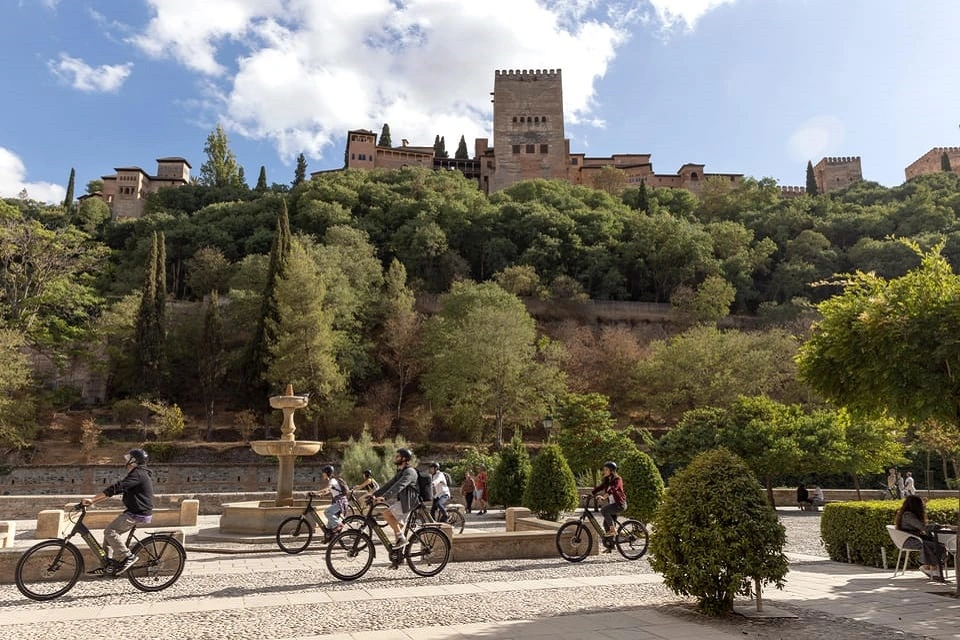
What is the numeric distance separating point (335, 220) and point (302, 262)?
17.9 metres

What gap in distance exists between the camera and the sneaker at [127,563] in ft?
25.5

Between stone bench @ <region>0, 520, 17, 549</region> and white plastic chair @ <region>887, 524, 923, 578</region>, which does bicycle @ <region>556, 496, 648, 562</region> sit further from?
stone bench @ <region>0, 520, 17, 549</region>

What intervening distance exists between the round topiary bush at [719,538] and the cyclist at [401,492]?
12.0 feet

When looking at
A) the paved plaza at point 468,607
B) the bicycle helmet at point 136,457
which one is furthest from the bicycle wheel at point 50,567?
the bicycle helmet at point 136,457

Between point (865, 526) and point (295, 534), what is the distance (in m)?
9.93

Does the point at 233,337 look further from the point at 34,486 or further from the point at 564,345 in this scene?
the point at 564,345

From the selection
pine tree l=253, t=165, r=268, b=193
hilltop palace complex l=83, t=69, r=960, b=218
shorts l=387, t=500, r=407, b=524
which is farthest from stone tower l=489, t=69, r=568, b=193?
shorts l=387, t=500, r=407, b=524

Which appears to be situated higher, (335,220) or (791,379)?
(335,220)

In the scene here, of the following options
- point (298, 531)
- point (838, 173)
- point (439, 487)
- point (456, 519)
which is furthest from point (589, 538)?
point (838, 173)

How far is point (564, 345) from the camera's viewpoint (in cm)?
4772

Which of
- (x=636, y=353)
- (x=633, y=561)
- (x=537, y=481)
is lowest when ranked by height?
(x=633, y=561)

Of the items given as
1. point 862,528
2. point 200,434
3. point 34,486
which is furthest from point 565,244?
point 862,528

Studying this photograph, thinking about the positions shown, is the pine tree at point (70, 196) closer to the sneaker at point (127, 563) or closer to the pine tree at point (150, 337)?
the pine tree at point (150, 337)

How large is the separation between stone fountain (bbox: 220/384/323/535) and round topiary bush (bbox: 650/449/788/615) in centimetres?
910
